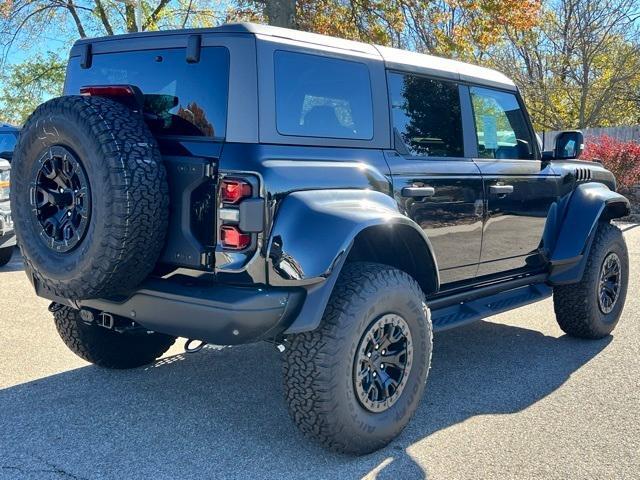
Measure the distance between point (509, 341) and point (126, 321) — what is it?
3.09 metres

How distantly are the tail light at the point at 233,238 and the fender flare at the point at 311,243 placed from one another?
0.10m

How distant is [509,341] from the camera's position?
512 centimetres

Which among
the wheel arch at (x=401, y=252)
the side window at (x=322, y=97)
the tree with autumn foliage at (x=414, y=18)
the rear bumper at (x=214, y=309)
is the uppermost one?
the tree with autumn foliage at (x=414, y=18)

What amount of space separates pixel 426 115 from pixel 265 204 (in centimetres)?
153

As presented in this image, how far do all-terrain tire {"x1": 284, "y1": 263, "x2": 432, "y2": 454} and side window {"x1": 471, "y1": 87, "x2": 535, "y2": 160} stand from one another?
5.00 ft

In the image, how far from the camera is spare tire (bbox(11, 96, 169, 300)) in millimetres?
2680

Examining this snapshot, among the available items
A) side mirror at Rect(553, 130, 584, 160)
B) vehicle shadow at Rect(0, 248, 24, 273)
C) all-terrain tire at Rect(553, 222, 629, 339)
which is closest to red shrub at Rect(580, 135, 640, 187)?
all-terrain tire at Rect(553, 222, 629, 339)

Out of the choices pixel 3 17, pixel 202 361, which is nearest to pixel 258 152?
pixel 202 361

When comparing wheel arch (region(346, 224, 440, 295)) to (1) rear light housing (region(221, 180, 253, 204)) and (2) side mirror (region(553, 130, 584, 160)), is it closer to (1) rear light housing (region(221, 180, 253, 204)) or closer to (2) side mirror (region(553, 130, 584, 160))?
(1) rear light housing (region(221, 180, 253, 204))

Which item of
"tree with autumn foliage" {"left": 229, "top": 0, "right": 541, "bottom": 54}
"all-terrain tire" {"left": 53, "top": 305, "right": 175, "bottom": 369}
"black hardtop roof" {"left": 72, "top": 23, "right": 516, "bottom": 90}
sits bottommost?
"all-terrain tire" {"left": 53, "top": 305, "right": 175, "bottom": 369}

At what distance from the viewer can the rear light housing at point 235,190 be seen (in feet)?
8.98

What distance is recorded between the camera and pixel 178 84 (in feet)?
10.2

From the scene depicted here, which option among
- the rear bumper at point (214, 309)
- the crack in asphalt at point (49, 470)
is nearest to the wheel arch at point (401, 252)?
the rear bumper at point (214, 309)

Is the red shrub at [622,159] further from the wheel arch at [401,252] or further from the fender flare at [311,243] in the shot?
→ the fender flare at [311,243]
